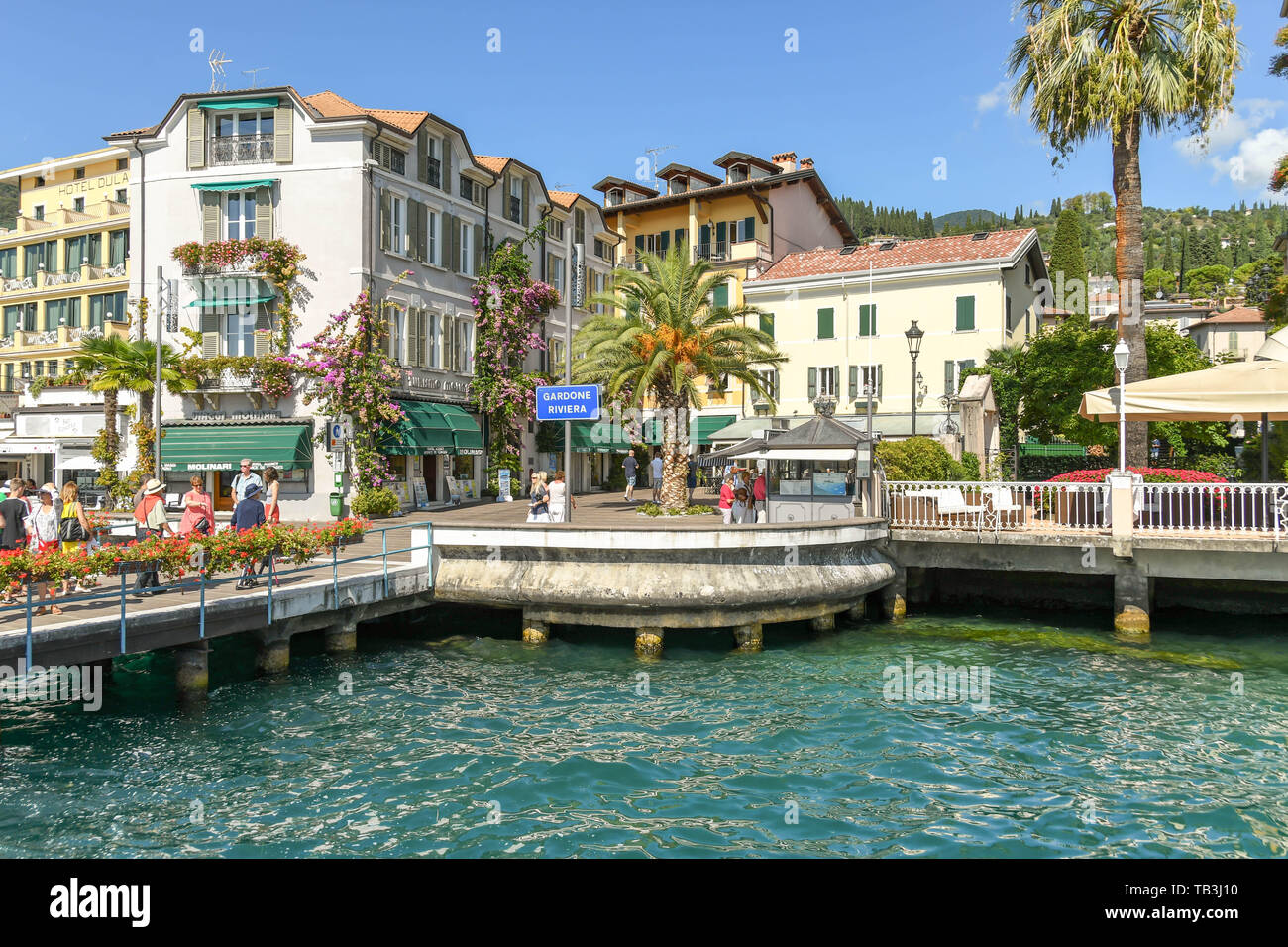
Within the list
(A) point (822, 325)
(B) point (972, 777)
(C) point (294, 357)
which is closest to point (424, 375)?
(C) point (294, 357)

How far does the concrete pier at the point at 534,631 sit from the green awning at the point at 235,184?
2003cm

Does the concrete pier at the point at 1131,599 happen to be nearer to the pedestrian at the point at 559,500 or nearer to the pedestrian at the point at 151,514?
the pedestrian at the point at 559,500

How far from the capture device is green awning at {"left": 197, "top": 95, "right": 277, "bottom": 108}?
30.2 m

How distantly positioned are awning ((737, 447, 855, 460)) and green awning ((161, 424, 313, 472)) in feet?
51.3

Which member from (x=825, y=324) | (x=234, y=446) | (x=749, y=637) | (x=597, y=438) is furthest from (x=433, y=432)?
(x=825, y=324)

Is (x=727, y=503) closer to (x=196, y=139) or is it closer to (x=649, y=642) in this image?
(x=649, y=642)

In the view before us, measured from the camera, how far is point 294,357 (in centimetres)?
2978

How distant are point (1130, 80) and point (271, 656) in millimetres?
24078

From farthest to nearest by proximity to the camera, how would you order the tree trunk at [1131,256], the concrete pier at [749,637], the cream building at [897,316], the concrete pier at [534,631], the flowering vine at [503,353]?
the cream building at [897,316]
the flowering vine at [503,353]
the tree trunk at [1131,256]
the concrete pier at [534,631]
the concrete pier at [749,637]

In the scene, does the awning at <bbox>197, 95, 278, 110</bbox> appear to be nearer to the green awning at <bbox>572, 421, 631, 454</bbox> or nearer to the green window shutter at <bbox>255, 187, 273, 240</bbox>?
the green window shutter at <bbox>255, 187, 273, 240</bbox>

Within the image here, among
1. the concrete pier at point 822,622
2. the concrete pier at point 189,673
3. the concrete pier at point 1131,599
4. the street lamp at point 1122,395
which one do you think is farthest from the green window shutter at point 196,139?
the concrete pier at point 1131,599

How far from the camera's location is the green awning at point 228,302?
1190 inches
